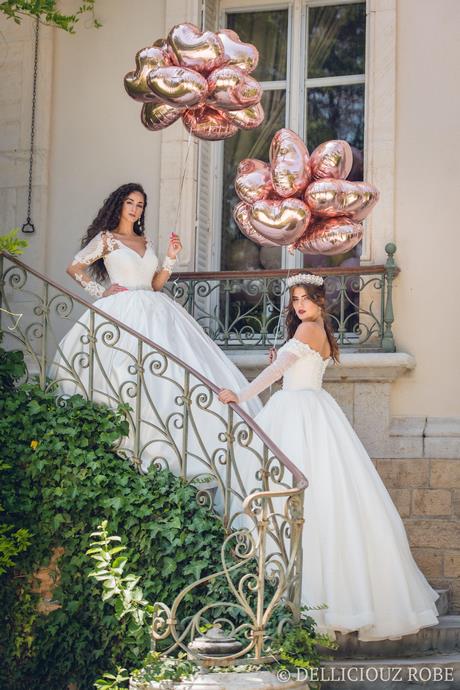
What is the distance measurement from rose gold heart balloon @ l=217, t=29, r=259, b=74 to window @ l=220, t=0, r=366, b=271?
2.01m

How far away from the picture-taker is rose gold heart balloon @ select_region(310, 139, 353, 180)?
23.1 ft

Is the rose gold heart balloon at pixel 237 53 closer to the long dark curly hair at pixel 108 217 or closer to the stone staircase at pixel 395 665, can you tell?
the long dark curly hair at pixel 108 217

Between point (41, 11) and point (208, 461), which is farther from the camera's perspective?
point (41, 11)

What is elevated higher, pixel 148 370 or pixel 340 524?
pixel 148 370

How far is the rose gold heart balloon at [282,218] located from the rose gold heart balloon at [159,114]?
2.59ft

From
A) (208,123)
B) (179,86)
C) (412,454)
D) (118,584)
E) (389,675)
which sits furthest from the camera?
(412,454)

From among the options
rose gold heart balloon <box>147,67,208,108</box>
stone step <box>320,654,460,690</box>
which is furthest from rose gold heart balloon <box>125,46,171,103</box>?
stone step <box>320,654,460,690</box>

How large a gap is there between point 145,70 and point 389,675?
3.50 metres

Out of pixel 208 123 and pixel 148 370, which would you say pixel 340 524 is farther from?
pixel 208 123

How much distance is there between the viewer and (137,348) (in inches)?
299

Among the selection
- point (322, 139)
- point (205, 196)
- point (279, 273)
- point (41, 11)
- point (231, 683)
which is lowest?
point (231, 683)

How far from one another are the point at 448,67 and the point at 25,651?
462cm

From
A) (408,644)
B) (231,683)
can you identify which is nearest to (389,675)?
(408,644)

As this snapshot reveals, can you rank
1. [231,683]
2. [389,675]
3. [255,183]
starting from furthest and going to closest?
[255,183]
[389,675]
[231,683]
